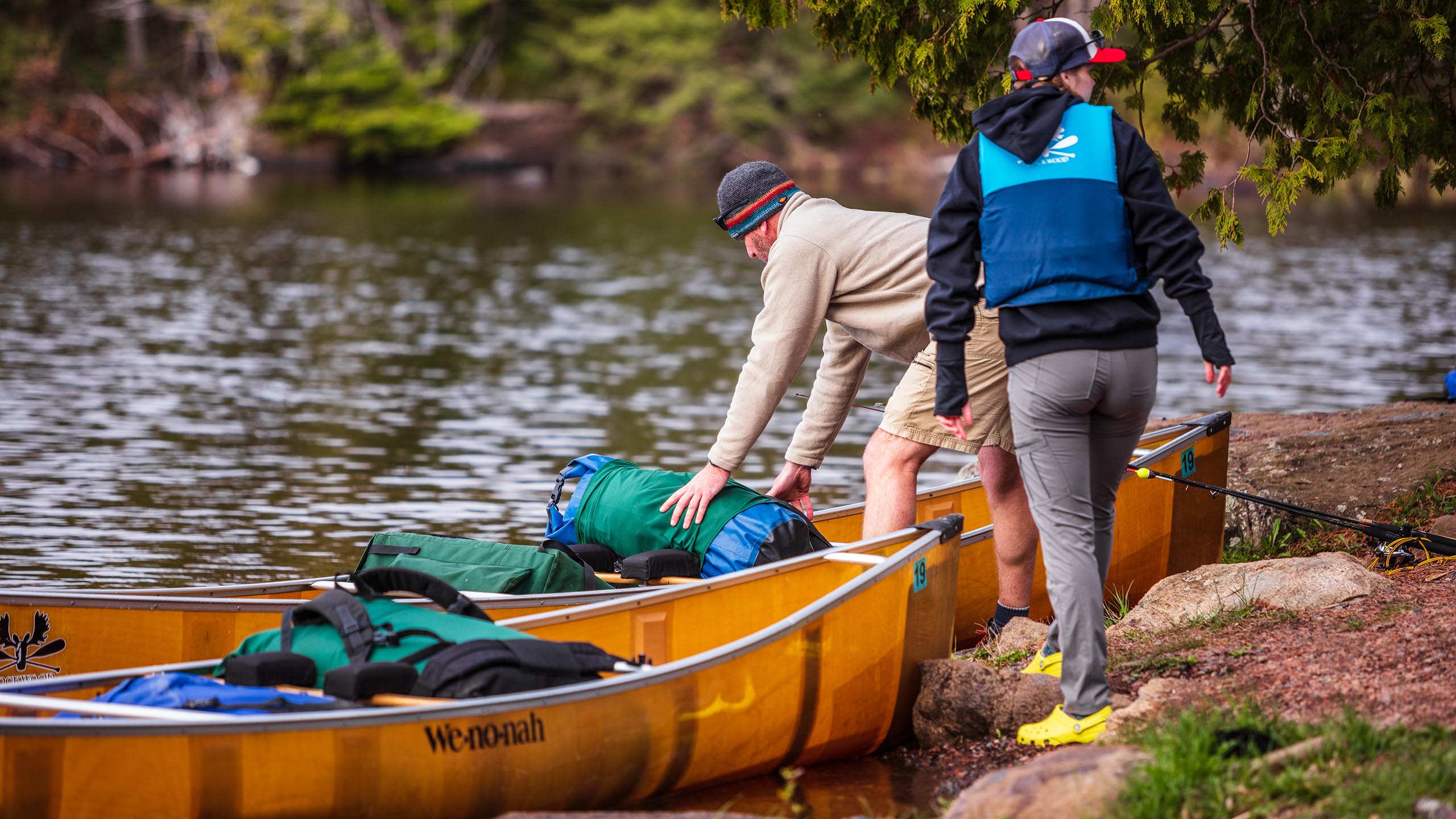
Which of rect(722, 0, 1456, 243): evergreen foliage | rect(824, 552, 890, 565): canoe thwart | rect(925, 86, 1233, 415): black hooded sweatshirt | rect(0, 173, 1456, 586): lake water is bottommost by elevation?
rect(0, 173, 1456, 586): lake water

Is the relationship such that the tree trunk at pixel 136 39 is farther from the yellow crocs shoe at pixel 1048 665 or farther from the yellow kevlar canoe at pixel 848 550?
the yellow crocs shoe at pixel 1048 665

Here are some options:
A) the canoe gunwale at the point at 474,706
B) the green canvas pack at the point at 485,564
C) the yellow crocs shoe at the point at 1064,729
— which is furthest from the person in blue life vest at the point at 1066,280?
the green canvas pack at the point at 485,564

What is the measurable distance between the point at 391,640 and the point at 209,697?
0.53 m

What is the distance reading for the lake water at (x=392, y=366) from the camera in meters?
9.32

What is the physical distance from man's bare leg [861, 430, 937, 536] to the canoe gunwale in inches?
24.6

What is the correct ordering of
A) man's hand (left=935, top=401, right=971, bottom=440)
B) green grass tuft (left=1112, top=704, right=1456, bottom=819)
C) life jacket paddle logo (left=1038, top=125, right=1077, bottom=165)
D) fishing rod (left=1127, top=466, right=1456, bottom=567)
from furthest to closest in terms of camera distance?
fishing rod (left=1127, top=466, right=1456, bottom=567) → man's hand (left=935, top=401, right=971, bottom=440) → life jacket paddle logo (left=1038, top=125, right=1077, bottom=165) → green grass tuft (left=1112, top=704, right=1456, bottom=819)

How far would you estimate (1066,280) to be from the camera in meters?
4.12

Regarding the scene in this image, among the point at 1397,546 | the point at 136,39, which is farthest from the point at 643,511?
the point at 136,39

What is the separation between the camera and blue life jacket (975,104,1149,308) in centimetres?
410

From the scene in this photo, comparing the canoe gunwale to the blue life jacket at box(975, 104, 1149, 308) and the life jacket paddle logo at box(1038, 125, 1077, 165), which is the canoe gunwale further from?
the life jacket paddle logo at box(1038, 125, 1077, 165)

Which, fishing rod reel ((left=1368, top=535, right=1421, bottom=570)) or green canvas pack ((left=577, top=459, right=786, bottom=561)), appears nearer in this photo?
green canvas pack ((left=577, top=459, right=786, bottom=561))

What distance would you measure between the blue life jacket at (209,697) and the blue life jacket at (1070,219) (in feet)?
7.34

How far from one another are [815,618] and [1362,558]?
2938 millimetres

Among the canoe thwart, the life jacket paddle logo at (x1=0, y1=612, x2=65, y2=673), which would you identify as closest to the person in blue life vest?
the canoe thwart
